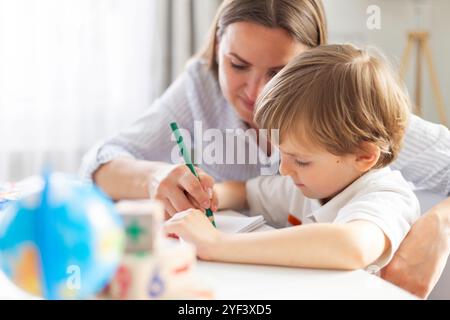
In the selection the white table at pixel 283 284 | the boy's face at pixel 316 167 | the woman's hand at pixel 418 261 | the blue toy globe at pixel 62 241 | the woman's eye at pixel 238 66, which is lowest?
the woman's hand at pixel 418 261

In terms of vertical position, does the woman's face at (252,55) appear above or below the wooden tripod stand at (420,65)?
above

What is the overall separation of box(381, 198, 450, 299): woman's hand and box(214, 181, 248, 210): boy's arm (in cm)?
41

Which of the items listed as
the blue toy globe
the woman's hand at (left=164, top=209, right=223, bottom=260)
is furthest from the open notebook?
the blue toy globe

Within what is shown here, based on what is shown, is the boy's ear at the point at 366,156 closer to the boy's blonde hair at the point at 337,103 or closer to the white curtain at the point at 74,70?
the boy's blonde hair at the point at 337,103

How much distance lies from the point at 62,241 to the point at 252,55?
29.2 inches

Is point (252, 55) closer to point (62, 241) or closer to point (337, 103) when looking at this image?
point (337, 103)

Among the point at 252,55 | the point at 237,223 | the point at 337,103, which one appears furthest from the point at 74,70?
the point at 337,103

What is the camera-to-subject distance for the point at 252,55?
45.3 inches

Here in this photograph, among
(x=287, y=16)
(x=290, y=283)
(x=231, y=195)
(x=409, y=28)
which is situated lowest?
(x=231, y=195)

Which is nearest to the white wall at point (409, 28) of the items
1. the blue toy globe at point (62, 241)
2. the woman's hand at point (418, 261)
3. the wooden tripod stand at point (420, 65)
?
the wooden tripod stand at point (420, 65)

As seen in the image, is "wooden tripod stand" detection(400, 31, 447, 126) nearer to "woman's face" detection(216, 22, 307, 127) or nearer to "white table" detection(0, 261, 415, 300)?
"woman's face" detection(216, 22, 307, 127)

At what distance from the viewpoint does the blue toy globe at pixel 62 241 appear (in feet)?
1.59

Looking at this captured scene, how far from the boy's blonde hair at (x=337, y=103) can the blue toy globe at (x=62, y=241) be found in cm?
47

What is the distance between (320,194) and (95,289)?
21.1 inches
